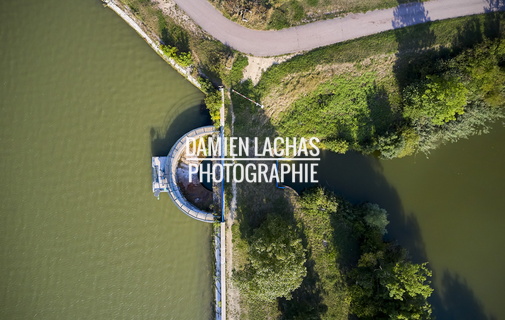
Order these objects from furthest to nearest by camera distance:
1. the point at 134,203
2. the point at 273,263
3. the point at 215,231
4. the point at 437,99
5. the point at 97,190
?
the point at 97,190 → the point at 134,203 → the point at 215,231 → the point at 437,99 → the point at 273,263

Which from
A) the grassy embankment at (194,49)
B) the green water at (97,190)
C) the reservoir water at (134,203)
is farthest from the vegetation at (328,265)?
the grassy embankment at (194,49)

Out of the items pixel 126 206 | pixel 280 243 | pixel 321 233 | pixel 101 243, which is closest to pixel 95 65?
pixel 126 206

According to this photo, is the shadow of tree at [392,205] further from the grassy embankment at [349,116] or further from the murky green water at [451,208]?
the grassy embankment at [349,116]

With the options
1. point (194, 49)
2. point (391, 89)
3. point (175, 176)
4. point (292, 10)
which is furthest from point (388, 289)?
point (194, 49)

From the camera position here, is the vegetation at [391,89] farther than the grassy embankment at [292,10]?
No

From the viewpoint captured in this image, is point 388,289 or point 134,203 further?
point 134,203

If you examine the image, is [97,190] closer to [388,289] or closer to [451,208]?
[388,289]
